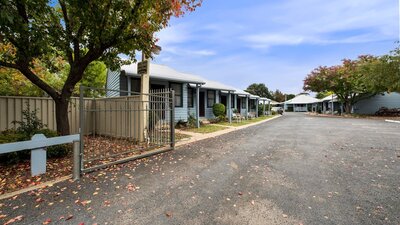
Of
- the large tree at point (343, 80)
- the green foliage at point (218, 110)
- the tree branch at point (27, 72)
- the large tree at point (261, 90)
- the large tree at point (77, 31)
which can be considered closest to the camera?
the large tree at point (77, 31)

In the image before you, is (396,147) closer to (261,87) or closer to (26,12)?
(26,12)

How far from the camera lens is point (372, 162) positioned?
213 inches

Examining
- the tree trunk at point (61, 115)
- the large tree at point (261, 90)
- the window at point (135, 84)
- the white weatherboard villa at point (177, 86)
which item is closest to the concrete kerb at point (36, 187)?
the tree trunk at point (61, 115)

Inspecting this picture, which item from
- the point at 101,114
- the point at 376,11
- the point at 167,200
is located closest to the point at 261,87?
the point at 376,11

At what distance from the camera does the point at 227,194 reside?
3627 millimetres

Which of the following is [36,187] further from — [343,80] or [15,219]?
[343,80]

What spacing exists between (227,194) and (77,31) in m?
6.31

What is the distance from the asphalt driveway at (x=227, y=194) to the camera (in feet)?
9.47

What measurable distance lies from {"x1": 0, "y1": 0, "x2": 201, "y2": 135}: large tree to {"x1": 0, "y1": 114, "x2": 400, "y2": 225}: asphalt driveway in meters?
3.30

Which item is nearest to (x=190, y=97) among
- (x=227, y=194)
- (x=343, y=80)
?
(x=227, y=194)

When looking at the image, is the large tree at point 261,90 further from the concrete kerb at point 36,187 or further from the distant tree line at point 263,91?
the concrete kerb at point 36,187

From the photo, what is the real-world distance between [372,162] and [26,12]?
9558mm

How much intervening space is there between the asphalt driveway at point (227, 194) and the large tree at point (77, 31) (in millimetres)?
3300

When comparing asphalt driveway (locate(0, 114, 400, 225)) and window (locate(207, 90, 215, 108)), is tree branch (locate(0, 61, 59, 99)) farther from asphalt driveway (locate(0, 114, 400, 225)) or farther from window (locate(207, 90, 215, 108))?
window (locate(207, 90, 215, 108))
